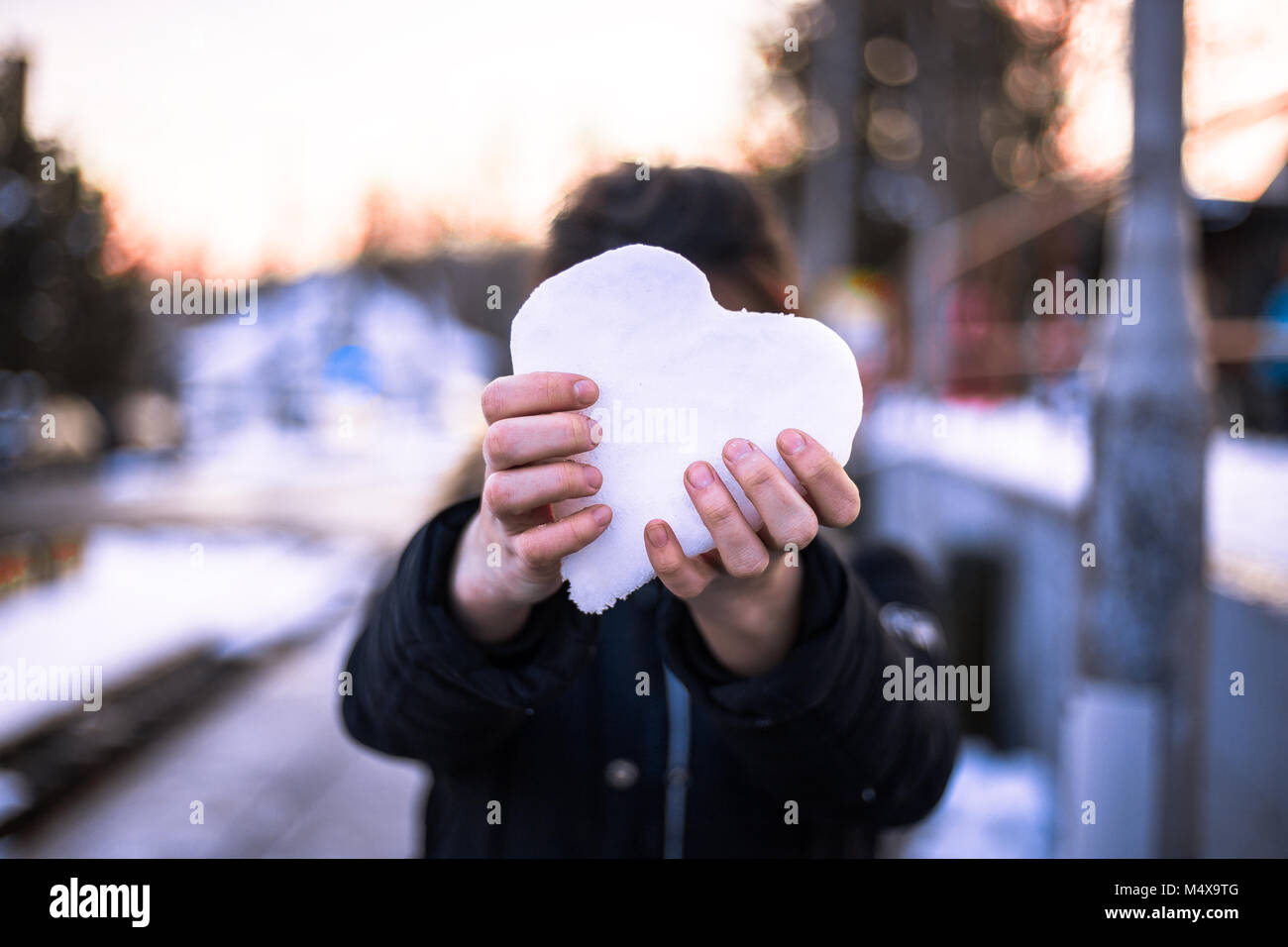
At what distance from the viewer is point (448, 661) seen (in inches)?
50.5

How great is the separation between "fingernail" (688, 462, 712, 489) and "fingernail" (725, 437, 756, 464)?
0.03 m

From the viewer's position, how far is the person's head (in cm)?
173

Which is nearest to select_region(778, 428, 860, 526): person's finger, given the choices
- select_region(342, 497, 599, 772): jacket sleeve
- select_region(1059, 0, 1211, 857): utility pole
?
select_region(342, 497, 599, 772): jacket sleeve

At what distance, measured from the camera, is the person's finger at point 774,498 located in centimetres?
102

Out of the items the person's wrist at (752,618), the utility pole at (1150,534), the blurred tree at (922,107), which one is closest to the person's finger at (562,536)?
the person's wrist at (752,618)

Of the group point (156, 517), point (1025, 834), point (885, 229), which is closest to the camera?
point (1025, 834)

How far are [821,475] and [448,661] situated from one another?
625 mm

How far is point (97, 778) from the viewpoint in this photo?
432 centimetres
